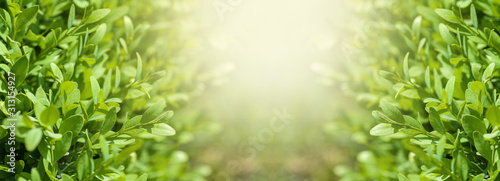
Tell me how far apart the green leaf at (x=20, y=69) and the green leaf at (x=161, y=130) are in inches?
16.5

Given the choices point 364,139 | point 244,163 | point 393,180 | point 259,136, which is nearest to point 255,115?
point 259,136

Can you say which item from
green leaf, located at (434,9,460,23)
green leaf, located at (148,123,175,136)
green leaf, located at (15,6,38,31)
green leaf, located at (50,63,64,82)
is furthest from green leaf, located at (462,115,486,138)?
green leaf, located at (15,6,38,31)

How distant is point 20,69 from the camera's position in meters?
1.10

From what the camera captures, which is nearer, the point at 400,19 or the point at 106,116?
the point at 106,116

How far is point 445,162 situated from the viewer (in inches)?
46.8

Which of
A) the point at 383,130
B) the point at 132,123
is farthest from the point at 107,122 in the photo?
the point at 383,130

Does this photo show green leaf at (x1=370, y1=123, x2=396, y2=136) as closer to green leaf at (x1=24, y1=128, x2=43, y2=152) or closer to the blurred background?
green leaf at (x1=24, y1=128, x2=43, y2=152)

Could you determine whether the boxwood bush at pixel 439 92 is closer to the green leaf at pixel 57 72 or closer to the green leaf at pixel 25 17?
the green leaf at pixel 57 72

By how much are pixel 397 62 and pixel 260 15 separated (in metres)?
1.38

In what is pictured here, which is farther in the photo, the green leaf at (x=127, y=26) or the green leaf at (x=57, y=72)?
the green leaf at (x=127, y=26)

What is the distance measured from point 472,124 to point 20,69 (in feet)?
4.65

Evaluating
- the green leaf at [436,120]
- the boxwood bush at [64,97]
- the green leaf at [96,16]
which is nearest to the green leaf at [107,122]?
the boxwood bush at [64,97]

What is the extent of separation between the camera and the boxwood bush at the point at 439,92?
1.13 metres

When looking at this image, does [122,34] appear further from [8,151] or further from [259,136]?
[259,136]
